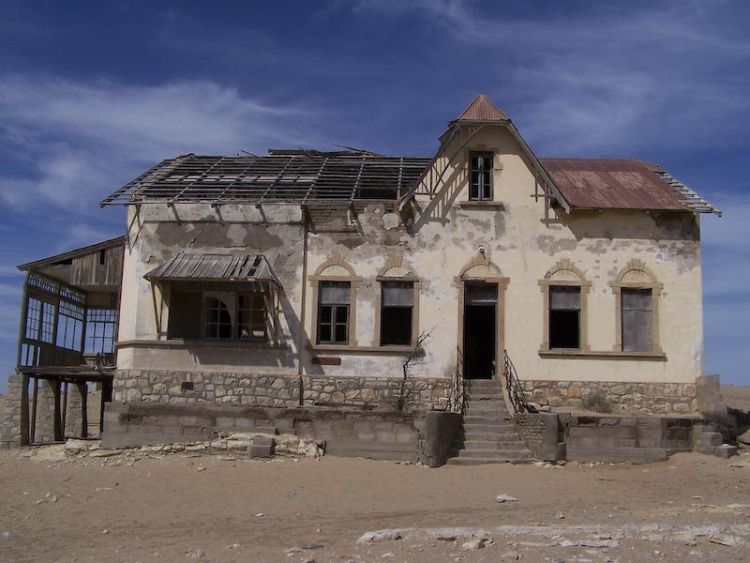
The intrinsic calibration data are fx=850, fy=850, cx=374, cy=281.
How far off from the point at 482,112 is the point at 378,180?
130 inches

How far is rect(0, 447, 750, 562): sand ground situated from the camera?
12172mm

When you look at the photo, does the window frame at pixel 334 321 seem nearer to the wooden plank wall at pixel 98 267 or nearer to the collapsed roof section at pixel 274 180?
the collapsed roof section at pixel 274 180

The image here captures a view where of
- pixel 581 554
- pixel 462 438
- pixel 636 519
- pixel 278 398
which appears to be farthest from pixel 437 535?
pixel 278 398

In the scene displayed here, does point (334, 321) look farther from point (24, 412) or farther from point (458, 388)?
point (24, 412)

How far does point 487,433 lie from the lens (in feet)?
61.8

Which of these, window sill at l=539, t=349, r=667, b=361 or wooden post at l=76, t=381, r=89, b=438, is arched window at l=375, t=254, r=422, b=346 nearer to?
window sill at l=539, t=349, r=667, b=361

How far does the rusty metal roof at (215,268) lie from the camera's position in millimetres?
20078

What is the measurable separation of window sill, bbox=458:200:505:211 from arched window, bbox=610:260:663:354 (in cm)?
341

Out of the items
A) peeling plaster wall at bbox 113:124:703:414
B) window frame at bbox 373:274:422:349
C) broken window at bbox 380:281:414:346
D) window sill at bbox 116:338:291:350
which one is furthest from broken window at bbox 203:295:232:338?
broken window at bbox 380:281:414:346

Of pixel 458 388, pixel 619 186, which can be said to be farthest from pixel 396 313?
pixel 619 186

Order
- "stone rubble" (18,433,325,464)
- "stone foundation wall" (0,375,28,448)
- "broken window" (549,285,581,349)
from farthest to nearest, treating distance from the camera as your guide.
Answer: "stone foundation wall" (0,375,28,448), "broken window" (549,285,581,349), "stone rubble" (18,433,325,464)

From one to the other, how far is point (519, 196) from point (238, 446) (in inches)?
364

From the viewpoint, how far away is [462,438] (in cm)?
1870

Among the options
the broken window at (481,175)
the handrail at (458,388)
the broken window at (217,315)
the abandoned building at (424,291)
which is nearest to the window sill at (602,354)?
the abandoned building at (424,291)
